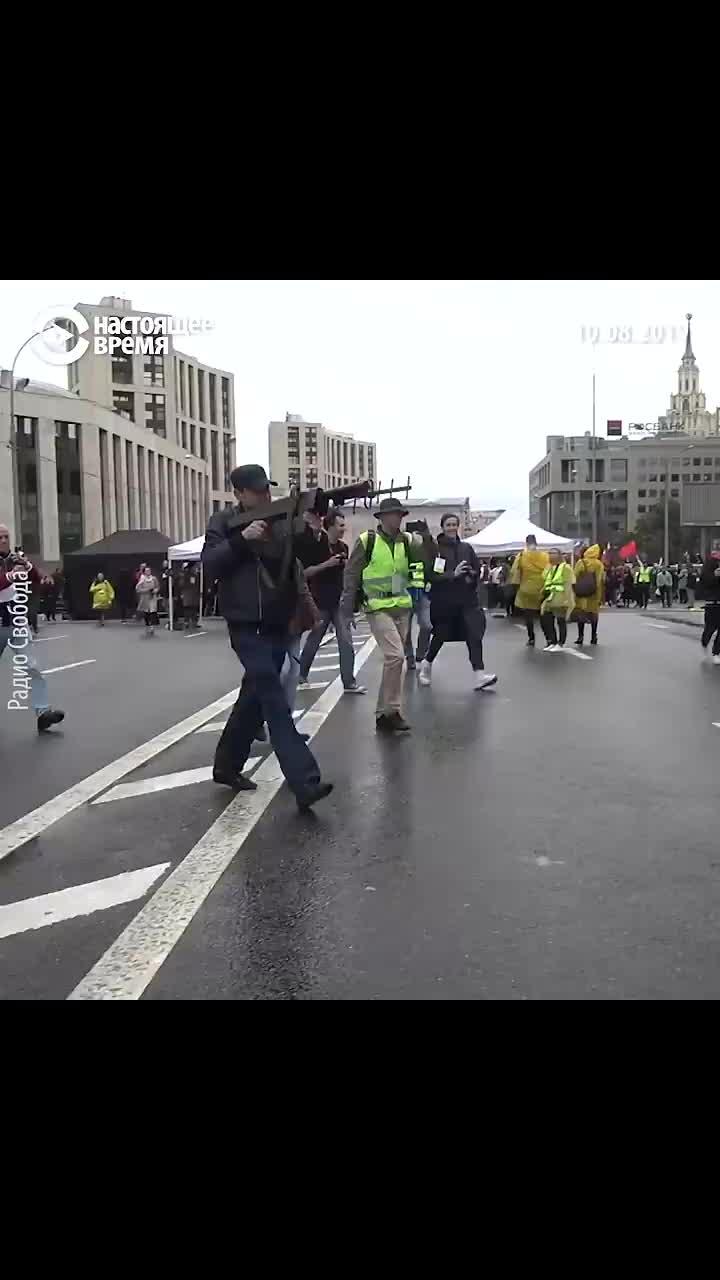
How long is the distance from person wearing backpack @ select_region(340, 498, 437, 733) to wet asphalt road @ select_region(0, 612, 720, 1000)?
0.36 meters

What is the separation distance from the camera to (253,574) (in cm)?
582

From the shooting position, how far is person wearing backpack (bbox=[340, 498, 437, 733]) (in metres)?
8.52

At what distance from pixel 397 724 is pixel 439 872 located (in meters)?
3.99

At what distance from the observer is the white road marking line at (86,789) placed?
5410 mm

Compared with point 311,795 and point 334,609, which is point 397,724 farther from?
point 334,609

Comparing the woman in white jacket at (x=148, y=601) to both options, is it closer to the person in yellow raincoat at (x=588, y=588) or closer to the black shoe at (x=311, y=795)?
the person in yellow raincoat at (x=588, y=588)

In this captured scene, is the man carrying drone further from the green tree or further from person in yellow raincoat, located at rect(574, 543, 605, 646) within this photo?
the green tree
